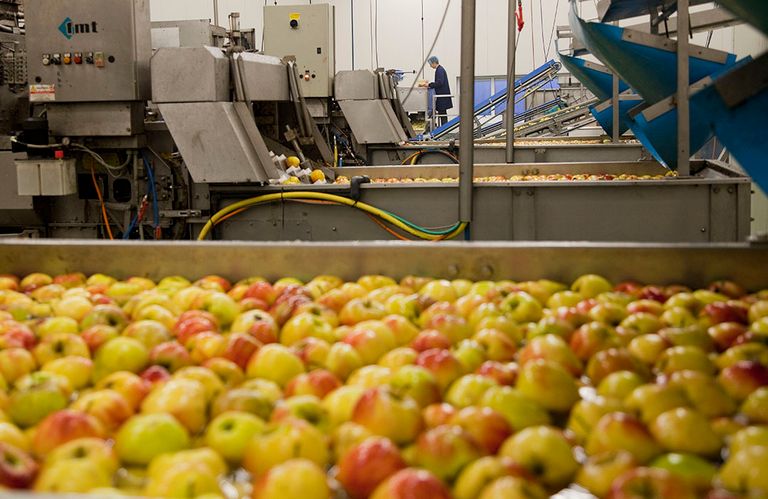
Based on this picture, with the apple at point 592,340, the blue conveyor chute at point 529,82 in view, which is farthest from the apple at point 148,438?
the blue conveyor chute at point 529,82

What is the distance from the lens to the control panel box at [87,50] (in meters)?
4.86

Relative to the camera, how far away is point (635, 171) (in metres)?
6.14

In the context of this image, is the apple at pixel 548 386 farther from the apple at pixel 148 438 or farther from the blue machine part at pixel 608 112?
the blue machine part at pixel 608 112

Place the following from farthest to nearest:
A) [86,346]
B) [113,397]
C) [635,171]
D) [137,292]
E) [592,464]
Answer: [635,171]
[137,292]
[86,346]
[113,397]
[592,464]

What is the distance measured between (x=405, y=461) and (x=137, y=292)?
137 cm

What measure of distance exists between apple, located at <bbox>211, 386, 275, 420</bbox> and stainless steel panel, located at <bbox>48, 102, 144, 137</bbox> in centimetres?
372

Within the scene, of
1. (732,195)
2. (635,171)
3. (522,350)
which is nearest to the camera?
(522,350)

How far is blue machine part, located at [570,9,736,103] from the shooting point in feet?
14.7

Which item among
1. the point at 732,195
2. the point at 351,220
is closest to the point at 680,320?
the point at 732,195

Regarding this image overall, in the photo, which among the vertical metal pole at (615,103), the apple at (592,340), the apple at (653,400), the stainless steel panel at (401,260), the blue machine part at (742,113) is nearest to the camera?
the apple at (653,400)

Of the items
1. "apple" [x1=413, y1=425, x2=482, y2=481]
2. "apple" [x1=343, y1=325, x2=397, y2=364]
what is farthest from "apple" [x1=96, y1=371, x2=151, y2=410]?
"apple" [x1=413, y1=425, x2=482, y2=481]

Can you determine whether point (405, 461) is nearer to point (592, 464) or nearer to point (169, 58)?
point (592, 464)

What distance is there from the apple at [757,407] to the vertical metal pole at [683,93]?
3.10 metres

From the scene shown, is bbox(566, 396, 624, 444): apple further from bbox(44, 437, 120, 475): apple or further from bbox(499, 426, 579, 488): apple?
bbox(44, 437, 120, 475): apple
